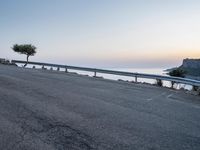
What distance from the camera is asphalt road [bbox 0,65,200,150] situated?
6.60 metres

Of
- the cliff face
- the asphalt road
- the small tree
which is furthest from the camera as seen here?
the small tree

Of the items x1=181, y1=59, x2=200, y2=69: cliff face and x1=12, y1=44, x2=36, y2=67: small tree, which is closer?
x1=181, y1=59, x2=200, y2=69: cliff face

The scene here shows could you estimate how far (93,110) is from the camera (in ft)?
31.9

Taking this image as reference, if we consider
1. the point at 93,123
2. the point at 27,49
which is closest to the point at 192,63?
the point at 27,49

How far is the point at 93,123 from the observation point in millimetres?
8141

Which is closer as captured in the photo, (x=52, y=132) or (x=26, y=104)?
(x=52, y=132)

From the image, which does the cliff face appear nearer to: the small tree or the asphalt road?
the small tree

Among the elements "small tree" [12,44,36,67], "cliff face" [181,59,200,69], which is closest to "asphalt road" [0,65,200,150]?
"cliff face" [181,59,200,69]

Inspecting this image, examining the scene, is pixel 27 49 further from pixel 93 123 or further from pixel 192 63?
pixel 93 123

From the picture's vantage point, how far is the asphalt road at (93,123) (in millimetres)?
6602

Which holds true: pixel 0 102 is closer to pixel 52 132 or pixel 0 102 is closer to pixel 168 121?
pixel 52 132

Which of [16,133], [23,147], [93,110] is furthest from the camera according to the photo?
[93,110]

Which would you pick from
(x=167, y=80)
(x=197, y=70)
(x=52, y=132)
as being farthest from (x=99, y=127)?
(x=197, y=70)

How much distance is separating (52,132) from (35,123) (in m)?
0.85
